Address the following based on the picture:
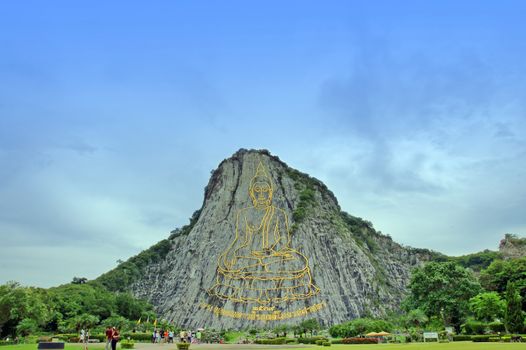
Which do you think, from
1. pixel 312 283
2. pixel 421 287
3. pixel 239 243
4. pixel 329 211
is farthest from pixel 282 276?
pixel 421 287

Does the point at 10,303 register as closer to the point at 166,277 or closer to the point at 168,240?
the point at 166,277

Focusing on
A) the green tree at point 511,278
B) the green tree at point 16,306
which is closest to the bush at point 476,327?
the green tree at point 511,278

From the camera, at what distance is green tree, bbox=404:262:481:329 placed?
46656 mm

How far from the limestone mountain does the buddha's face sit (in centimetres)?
16

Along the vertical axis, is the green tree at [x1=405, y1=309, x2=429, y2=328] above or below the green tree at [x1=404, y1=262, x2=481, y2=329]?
below

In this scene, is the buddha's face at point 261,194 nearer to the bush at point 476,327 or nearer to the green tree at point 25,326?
the bush at point 476,327

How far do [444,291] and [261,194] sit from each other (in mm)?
38453

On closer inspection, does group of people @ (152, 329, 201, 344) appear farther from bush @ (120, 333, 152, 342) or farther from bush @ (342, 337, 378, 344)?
bush @ (342, 337, 378, 344)

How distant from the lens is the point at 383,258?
89875 mm

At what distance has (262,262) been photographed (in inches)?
2827

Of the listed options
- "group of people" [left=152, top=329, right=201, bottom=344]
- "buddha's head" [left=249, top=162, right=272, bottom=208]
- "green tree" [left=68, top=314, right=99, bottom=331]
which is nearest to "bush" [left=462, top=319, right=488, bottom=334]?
"group of people" [left=152, top=329, right=201, bottom=344]

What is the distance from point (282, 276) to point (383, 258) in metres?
27.6

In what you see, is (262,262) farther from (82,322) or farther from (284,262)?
(82,322)

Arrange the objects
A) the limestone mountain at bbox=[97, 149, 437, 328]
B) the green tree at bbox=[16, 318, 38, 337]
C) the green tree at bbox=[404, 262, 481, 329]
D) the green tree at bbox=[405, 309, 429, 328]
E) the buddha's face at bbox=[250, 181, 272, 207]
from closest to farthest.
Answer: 1. the green tree at bbox=[16, 318, 38, 337]
2. the green tree at bbox=[405, 309, 429, 328]
3. the green tree at bbox=[404, 262, 481, 329]
4. the limestone mountain at bbox=[97, 149, 437, 328]
5. the buddha's face at bbox=[250, 181, 272, 207]
